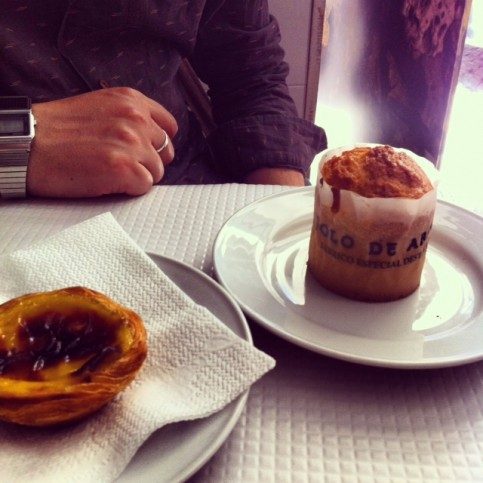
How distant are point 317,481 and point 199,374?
0.27 ft

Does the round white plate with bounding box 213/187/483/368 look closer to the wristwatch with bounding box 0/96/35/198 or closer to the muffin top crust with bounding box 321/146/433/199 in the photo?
the muffin top crust with bounding box 321/146/433/199

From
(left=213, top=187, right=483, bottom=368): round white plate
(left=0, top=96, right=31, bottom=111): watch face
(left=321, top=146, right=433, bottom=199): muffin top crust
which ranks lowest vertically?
(left=213, top=187, right=483, bottom=368): round white plate

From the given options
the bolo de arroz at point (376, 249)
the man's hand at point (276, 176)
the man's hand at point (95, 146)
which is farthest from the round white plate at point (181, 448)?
the man's hand at point (276, 176)

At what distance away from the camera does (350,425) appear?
34 centimetres

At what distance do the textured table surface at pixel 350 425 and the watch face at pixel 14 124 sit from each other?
0.32m

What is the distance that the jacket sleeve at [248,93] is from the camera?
0.77m

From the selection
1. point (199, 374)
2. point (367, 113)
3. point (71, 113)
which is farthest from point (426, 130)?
point (199, 374)

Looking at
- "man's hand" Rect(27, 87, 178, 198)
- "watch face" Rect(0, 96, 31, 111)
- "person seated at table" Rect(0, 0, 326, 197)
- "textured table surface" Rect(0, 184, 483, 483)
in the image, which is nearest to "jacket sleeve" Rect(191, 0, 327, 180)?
"person seated at table" Rect(0, 0, 326, 197)

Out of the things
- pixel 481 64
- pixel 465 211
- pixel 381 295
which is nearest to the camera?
pixel 381 295

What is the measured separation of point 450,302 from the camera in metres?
0.44

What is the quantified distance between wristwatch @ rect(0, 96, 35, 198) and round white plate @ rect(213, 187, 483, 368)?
21 centimetres

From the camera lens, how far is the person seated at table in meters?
0.58

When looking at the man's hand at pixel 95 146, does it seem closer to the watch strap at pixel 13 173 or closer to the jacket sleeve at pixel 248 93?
the watch strap at pixel 13 173

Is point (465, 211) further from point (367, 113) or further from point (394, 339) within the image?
point (367, 113)
